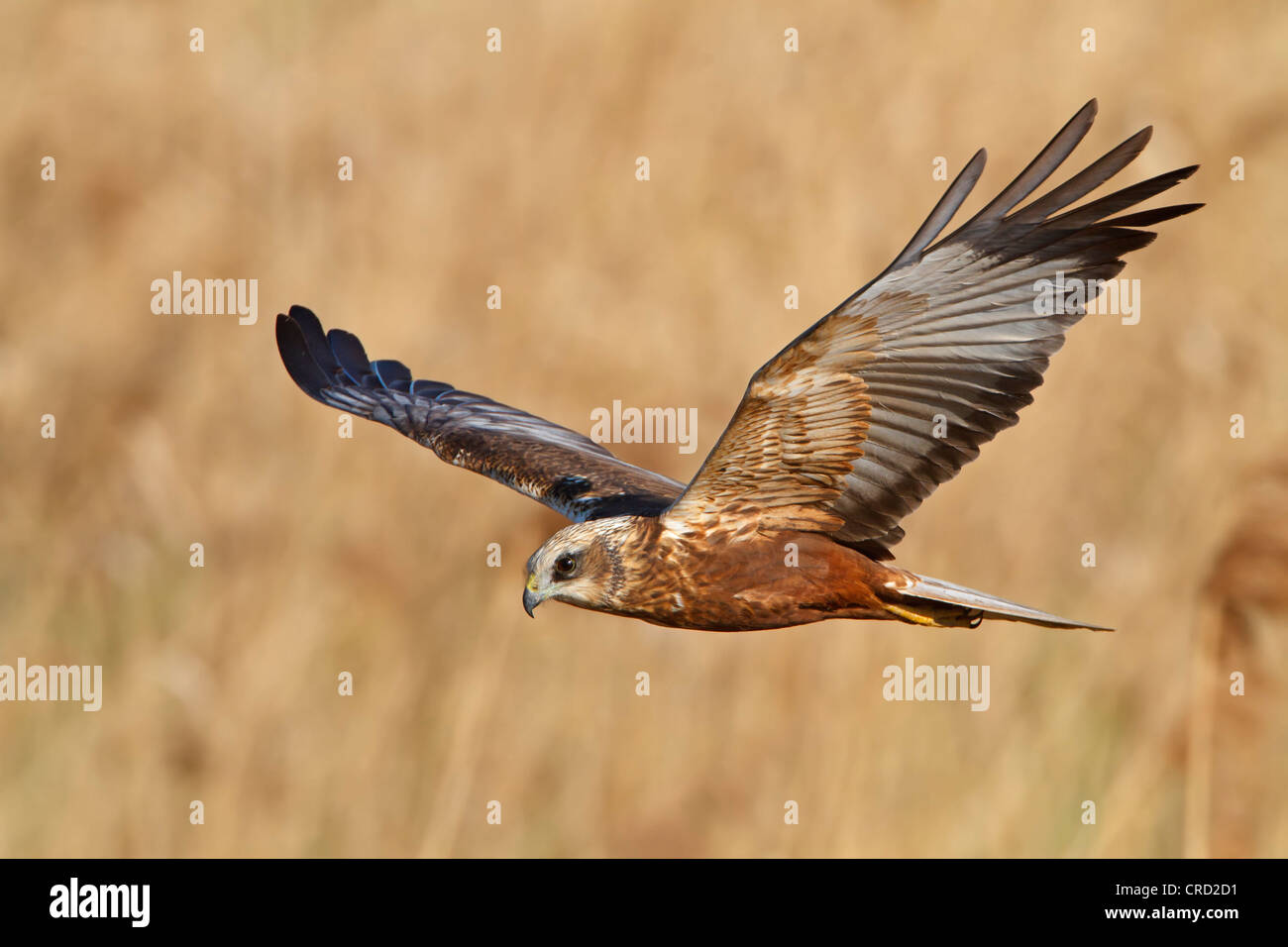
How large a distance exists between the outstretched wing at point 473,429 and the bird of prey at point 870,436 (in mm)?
579

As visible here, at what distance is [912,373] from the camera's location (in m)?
3.83

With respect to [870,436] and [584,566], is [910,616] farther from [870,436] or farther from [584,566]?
[584,566]

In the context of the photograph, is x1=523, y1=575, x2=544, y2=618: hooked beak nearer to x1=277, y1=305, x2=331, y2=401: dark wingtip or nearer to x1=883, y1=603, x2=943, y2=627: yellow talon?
x1=883, y1=603, x2=943, y2=627: yellow talon

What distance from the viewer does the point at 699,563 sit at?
3.94 meters

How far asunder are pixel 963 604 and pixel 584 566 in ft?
3.25

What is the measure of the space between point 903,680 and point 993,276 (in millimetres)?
2627

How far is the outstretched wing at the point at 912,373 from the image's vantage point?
12.0ft

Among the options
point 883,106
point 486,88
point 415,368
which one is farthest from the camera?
point 486,88

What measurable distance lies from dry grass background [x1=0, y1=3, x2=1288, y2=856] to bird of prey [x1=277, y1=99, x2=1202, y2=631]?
1482 millimetres

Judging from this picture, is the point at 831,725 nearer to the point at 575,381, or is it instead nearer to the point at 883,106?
the point at 575,381

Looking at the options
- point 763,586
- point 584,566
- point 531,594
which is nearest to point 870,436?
point 763,586

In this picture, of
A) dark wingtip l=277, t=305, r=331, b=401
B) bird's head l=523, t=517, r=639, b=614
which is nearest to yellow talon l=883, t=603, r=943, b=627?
bird's head l=523, t=517, r=639, b=614

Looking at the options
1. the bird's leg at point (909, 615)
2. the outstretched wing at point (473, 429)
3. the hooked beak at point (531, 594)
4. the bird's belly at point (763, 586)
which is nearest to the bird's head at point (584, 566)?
the hooked beak at point (531, 594)
